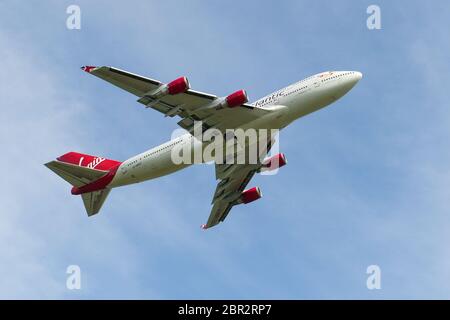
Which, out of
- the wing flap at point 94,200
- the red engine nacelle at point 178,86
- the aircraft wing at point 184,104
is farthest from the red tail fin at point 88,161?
the red engine nacelle at point 178,86

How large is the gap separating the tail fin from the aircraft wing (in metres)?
11.9

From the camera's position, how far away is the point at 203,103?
7419 centimetres

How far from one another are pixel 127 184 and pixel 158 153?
6049mm

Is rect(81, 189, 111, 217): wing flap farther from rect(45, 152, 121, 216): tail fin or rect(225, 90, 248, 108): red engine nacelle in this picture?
rect(225, 90, 248, 108): red engine nacelle

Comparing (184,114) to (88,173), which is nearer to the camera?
(184,114)

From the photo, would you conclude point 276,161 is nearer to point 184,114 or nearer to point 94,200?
point 184,114

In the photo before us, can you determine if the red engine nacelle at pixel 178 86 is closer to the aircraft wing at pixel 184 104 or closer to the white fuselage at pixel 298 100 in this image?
the aircraft wing at pixel 184 104

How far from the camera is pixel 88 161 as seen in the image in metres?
83.9

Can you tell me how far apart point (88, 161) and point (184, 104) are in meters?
16.3

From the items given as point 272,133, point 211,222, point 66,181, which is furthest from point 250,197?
point 66,181

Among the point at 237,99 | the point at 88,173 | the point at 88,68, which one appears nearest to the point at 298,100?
the point at 237,99

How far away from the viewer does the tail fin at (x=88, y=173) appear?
82062 mm

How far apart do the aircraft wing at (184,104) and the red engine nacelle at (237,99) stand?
4.06 ft

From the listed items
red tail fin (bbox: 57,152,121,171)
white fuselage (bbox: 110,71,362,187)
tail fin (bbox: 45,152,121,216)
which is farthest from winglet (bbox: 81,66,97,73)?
red tail fin (bbox: 57,152,121,171)
